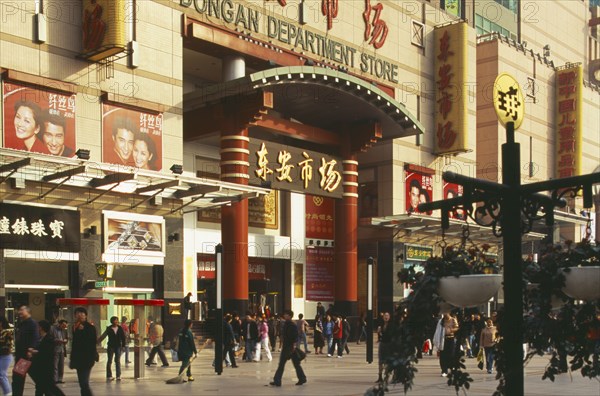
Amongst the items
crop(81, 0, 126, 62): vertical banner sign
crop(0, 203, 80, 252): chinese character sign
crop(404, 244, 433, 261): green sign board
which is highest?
crop(81, 0, 126, 62): vertical banner sign

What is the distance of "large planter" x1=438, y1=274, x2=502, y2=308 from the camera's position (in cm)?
790

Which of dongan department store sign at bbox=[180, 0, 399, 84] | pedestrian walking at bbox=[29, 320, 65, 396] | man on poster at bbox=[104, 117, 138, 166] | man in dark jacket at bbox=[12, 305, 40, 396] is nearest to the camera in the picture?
pedestrian walking at bbox=[29, 320, 65, 396]

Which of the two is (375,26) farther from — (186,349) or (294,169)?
(186,349)

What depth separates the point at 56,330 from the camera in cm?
1969

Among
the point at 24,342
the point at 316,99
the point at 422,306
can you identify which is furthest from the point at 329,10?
the point at 422,306

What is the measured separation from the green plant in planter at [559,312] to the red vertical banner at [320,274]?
33.8m

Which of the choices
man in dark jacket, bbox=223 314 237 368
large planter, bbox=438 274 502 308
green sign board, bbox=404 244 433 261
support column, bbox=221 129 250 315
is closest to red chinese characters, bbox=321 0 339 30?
support column, bbox=221 129 250 315

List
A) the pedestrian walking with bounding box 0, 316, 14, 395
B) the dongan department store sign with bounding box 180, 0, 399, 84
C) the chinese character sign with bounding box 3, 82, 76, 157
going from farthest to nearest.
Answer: the dongan department store sign with bounding box 180, 0, 399, 84, the chinese character sign with bounding box 3, 82, 76, 157, the pedestrian walking with bounding box 0, 316, 14, 395

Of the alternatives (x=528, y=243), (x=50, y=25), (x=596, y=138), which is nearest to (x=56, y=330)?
(x=50, y=25)

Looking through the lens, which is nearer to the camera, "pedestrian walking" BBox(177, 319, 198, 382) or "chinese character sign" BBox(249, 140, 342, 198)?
"pedestrian walking" BBox(177, 319, 198, 382)

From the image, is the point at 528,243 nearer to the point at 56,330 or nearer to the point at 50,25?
the point at 50,25

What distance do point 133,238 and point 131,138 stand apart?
347 cm

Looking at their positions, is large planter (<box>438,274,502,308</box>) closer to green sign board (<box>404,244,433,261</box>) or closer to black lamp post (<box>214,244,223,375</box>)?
black lamp post (<box>214,244,223,375</box>)

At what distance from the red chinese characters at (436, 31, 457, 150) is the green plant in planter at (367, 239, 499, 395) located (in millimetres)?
36246
